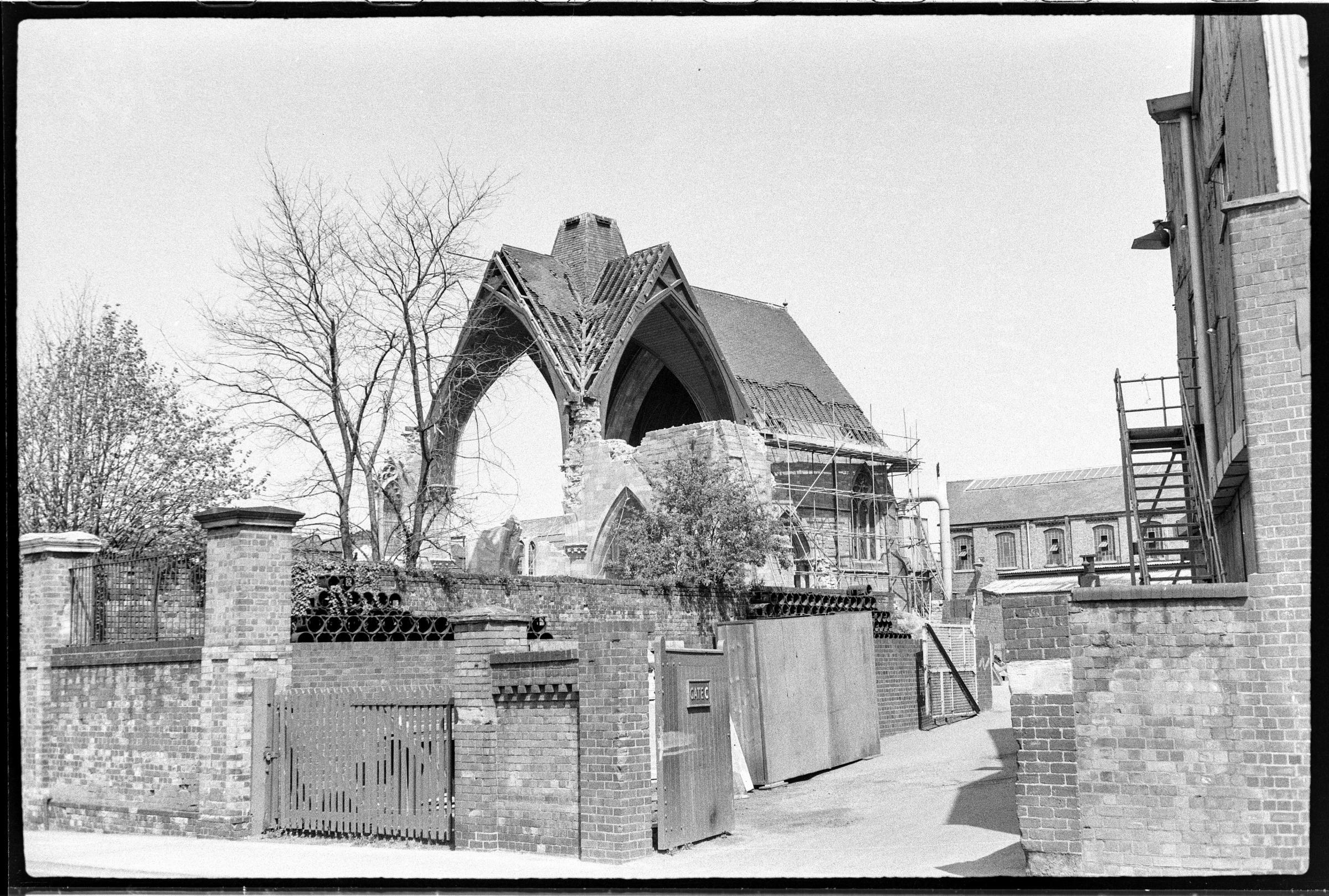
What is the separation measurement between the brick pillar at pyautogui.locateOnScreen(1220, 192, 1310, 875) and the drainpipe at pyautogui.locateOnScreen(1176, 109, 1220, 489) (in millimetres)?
6538

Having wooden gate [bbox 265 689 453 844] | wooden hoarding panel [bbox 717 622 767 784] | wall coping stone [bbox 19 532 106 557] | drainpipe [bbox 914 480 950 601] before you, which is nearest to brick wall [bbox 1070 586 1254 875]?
wooden gate [bbox 265 689 453 844]

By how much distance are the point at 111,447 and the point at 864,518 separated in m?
22.8

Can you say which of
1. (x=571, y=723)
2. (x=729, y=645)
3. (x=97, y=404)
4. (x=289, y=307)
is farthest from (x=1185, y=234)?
(x=97, y=404)

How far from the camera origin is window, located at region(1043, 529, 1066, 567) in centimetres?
7056

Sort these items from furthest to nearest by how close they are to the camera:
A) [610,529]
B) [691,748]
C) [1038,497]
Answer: [1038,497]
[610,529]
[691,748]

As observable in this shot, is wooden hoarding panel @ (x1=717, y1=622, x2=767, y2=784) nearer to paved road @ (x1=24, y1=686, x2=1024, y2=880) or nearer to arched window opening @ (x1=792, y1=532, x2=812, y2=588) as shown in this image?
paved road @ (x1=24, y1=686, x2=1024, y2=880)

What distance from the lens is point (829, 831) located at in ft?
41.5

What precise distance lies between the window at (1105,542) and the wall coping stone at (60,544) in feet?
187

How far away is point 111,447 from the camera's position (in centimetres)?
2408

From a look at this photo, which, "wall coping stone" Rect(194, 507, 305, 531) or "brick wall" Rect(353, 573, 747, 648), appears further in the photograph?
"brick wall" Rect(353, 573, 747, 648)

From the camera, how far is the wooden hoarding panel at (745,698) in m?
15.8


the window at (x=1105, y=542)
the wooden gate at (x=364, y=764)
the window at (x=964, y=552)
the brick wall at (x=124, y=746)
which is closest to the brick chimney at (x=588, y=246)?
the brick wall at (x=124, y=746)

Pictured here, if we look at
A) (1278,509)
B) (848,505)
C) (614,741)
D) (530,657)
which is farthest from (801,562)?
(1278,509)

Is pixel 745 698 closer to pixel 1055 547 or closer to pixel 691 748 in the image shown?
pixel 691 748
